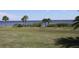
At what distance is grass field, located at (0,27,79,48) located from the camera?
300cm

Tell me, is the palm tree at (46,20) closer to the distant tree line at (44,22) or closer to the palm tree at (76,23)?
the distant tree line at (44,22)

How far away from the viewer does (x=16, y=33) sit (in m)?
3.02

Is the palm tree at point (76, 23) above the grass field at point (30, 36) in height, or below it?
above

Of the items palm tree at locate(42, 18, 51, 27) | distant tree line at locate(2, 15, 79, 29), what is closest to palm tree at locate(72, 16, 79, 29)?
distant tree line at locate(2, 15, 79, 29)

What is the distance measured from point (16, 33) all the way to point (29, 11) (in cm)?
25

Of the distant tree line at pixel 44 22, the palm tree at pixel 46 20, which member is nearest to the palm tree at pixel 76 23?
the distant tree line at pixel 44 22

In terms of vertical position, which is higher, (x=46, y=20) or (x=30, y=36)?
(x=46, y=20)

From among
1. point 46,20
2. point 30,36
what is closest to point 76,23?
point 46,20

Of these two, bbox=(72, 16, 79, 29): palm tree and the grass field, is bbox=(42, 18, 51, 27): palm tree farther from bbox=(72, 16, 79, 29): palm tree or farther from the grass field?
bbox=(72, 16, 79, 29): palm tree

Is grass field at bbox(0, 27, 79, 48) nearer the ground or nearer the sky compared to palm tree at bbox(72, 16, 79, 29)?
nearer the ground

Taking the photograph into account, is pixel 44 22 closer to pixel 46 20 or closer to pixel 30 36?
pixel 46 20

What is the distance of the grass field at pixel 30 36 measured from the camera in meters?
3.00

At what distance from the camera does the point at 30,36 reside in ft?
9.89
